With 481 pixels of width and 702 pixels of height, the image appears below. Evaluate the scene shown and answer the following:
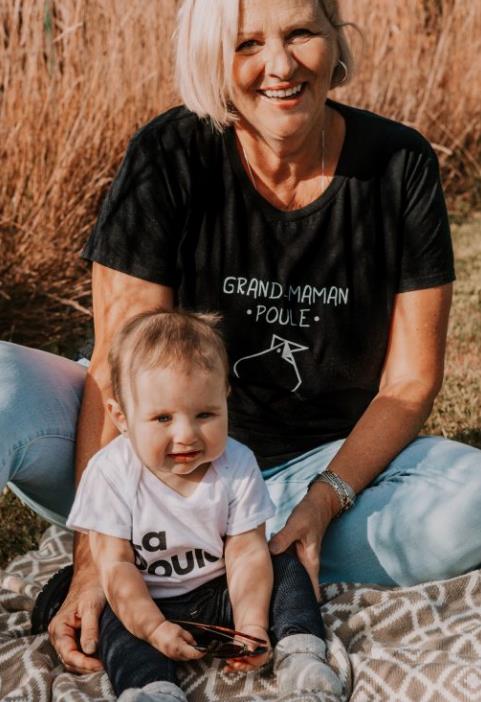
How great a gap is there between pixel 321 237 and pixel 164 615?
40.2 inches

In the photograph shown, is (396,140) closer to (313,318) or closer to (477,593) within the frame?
(313,318)

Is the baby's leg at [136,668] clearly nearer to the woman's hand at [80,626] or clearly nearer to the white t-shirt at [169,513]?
the woman's hand at [80,626]

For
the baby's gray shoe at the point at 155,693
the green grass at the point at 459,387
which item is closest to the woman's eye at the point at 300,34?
the baby's gray shoe at the point at 155,693

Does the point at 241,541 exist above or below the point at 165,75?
below

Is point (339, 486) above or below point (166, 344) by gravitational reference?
below

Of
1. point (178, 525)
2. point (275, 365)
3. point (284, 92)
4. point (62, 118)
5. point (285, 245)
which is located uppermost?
point (284, 92)

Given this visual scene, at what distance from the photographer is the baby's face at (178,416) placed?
8.22 feet

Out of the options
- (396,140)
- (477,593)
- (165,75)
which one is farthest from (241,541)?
(165,75)

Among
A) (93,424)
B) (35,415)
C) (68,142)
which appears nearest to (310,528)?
(93,424)

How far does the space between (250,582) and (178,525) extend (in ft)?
0.64

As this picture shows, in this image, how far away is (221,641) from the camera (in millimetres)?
2521

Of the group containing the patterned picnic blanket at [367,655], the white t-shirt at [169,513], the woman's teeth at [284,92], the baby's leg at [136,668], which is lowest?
the patterned picnic blanket at [367,655]

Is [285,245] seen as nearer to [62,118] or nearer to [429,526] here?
[429,526]

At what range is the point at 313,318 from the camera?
306 cm
